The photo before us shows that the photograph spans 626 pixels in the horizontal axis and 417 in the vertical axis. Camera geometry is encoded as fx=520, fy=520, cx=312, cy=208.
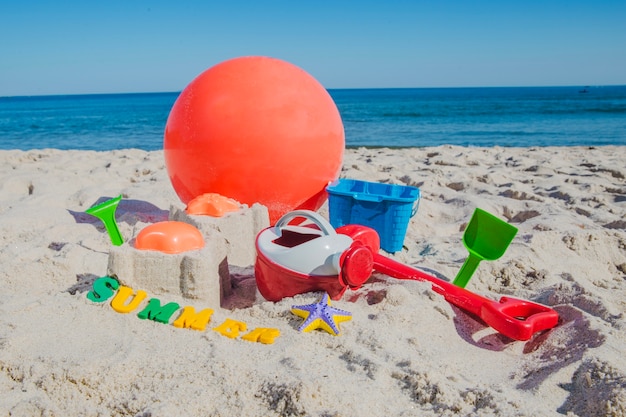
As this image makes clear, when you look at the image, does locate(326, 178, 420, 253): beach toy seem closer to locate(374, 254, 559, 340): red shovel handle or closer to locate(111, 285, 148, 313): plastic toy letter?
locate(374, 254, 559, 340): red shovel handle

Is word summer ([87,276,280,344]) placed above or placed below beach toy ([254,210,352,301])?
below

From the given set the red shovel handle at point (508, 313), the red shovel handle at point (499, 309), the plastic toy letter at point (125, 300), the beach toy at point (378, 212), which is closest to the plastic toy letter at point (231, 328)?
the plastic toy letter at point (125, 300)

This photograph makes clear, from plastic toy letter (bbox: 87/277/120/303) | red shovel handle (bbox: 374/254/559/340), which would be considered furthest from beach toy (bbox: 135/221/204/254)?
red shovel handle (bbox: 374/254/559/340)

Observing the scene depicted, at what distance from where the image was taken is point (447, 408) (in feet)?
5.33

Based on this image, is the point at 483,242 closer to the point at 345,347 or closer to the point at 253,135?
the point at 345,347

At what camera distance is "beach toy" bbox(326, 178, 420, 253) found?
129 inches

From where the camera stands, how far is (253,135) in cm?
313

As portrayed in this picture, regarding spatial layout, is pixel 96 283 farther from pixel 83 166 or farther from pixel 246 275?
pixel 83 166

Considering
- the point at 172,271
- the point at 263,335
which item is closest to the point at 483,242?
the point at 263,335

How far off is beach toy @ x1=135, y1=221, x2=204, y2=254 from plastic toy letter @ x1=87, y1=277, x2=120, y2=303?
Result: 0.64 feet

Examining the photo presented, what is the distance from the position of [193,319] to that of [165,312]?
0.14 metres

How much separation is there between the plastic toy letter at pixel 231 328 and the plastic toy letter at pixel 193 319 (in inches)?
2.6

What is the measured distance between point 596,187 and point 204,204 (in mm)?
3869

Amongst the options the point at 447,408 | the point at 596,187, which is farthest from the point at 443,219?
the point at 447,408
